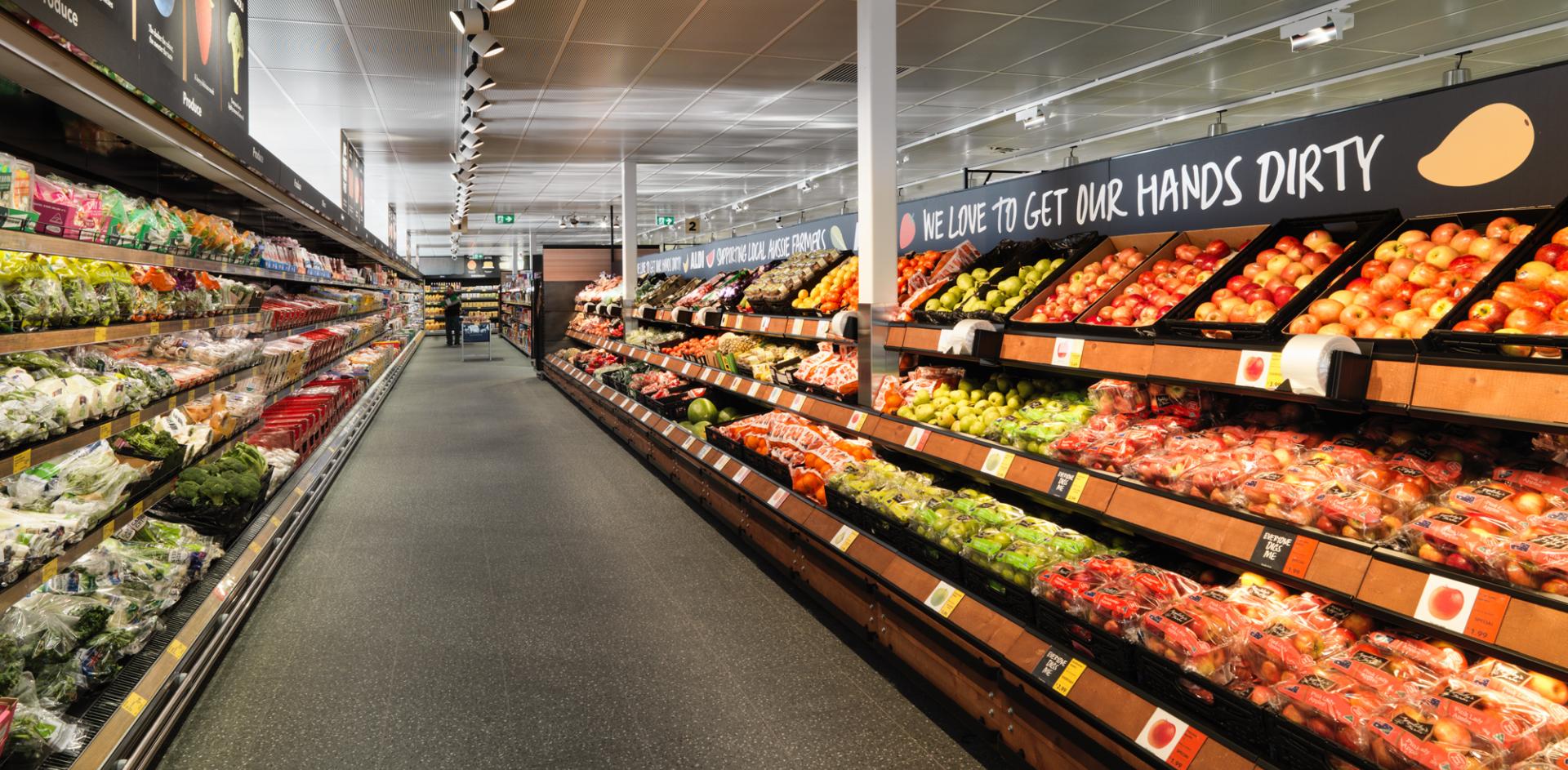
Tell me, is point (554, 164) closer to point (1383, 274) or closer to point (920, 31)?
point (920, 31)

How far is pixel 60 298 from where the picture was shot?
240 cm

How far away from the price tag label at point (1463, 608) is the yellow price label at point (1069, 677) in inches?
30.1

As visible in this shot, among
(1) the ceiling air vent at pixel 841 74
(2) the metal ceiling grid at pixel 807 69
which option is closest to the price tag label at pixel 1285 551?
(2) the metal ceiling grid at pixel 807 69

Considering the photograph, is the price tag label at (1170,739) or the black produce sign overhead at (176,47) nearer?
the price tag label at (1170,739)

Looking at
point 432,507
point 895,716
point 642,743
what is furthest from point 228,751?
point 432,507

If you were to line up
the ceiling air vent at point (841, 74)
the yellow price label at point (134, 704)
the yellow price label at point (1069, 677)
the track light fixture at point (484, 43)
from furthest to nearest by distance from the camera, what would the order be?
1. the ceiling air vent at point (841, 74)
2. the track light fixture at point (484, 43)
3. the yellow price label at point (134, 704)
4. the yellow price label at point (1069, 677)

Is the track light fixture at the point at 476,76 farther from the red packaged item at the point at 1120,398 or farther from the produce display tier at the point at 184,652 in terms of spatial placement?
the red packaged item at the point at 1120,398

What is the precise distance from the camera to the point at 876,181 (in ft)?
13.1

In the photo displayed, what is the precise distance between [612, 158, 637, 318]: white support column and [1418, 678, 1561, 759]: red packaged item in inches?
354

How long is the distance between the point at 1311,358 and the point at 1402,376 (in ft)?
0.52

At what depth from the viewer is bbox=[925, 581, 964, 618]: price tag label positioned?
265cm

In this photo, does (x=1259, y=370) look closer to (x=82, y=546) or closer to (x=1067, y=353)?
(x=1067, y=353)

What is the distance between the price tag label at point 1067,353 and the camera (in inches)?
101

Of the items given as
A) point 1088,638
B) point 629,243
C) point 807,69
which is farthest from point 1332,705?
point 629,243
